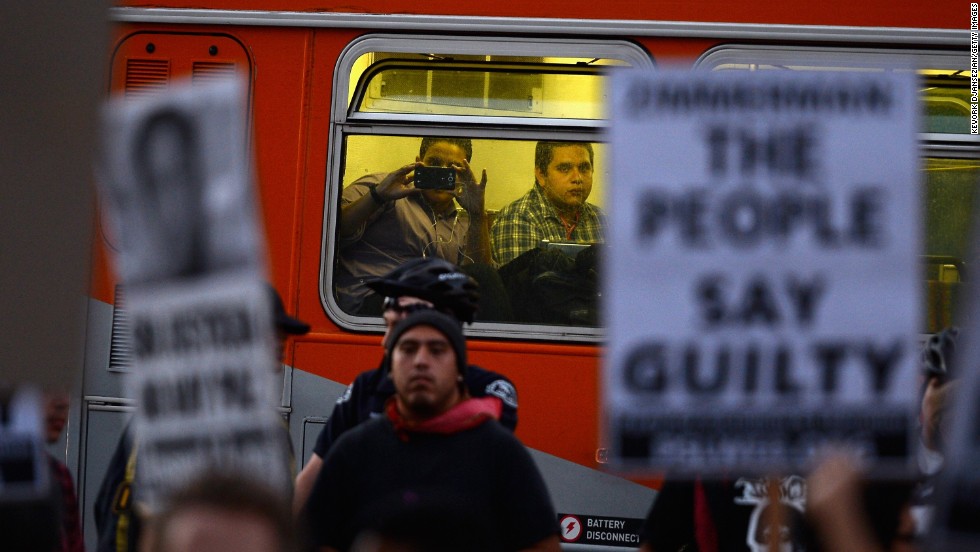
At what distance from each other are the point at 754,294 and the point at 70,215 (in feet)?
5.30

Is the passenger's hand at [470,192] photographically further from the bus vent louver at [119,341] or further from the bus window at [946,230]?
the bus window at [946,230]

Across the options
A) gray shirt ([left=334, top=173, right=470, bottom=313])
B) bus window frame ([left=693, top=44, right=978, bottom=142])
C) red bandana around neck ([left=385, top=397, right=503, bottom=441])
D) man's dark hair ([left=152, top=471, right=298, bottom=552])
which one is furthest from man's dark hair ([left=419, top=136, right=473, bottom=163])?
man's dark hair ([left=152, top=471, right=298, bottom=552])

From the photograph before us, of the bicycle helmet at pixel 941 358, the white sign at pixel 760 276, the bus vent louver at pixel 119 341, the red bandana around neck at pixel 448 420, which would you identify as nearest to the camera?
the white sign at pixel 760 276

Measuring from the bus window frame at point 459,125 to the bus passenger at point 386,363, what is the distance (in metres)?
0.84

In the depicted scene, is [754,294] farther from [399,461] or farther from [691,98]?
[399,461]

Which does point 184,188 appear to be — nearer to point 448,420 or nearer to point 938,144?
point 448,420

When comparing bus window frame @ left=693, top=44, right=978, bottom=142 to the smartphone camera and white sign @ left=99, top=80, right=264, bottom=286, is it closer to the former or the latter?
the smartphone camera

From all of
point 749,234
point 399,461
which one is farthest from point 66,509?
point 749,234

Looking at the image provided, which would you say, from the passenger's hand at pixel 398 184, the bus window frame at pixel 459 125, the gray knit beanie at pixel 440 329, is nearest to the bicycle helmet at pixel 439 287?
the gray knit beanie at pixel 440 329

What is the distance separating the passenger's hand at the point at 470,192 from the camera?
5.25m

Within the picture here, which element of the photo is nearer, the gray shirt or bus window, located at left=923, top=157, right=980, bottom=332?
bus window, located at left=923, top=157, right=980, bottom=332

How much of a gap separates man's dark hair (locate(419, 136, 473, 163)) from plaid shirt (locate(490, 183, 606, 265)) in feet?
0.97

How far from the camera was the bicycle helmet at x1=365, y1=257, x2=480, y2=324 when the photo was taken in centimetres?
429

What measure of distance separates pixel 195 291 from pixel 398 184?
2.85m
